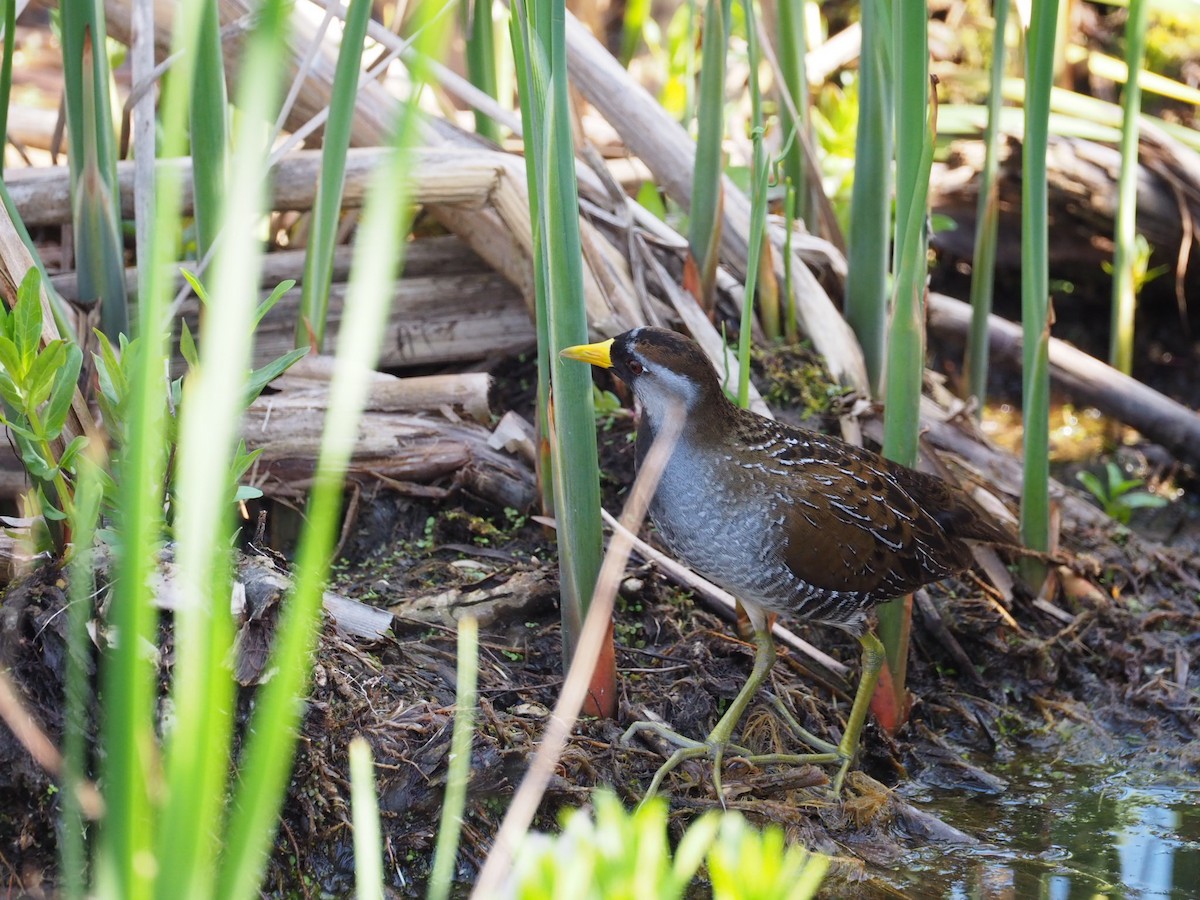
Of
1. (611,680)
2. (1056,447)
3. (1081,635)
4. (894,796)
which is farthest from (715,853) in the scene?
(1056,447)

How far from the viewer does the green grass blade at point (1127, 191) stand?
3.98m

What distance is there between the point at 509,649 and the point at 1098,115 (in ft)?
12.2

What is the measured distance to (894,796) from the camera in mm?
3016

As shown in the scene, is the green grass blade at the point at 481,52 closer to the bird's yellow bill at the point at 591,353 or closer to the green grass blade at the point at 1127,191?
the bird's yellow bill at the point at 591,353

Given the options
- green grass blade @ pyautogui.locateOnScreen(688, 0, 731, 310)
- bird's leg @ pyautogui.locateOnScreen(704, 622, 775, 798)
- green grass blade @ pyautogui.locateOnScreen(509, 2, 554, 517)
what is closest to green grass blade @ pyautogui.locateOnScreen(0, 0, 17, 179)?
green grass blade @ pyautogui.locateOnScreen(509, 2, 554, 517)

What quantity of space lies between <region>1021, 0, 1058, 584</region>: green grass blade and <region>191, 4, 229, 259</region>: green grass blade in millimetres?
1970

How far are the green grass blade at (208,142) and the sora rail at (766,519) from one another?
3.72 ft

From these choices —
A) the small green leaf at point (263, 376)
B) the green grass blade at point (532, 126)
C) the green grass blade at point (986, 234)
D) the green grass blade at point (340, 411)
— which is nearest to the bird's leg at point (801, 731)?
the green grass blade at point (532, 126)

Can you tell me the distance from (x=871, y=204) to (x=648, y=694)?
1.65 m

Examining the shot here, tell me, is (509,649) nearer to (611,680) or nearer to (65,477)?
(611,680)

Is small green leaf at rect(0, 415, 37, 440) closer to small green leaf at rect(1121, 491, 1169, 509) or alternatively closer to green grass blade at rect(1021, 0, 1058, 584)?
Answer: green grass blade at rect(1021, 0, 1058, 584)

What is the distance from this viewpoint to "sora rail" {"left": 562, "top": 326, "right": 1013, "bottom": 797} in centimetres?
294

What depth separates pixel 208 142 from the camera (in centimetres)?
321

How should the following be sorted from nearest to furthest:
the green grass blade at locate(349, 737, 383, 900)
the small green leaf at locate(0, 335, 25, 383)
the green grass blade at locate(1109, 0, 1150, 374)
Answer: the green grass blade at locate(349, 737, 383, 900)
the small green leaf at locate(0, 335, 25, 383)
the green grass blade at locate(1109, 0, 1150, 374)
